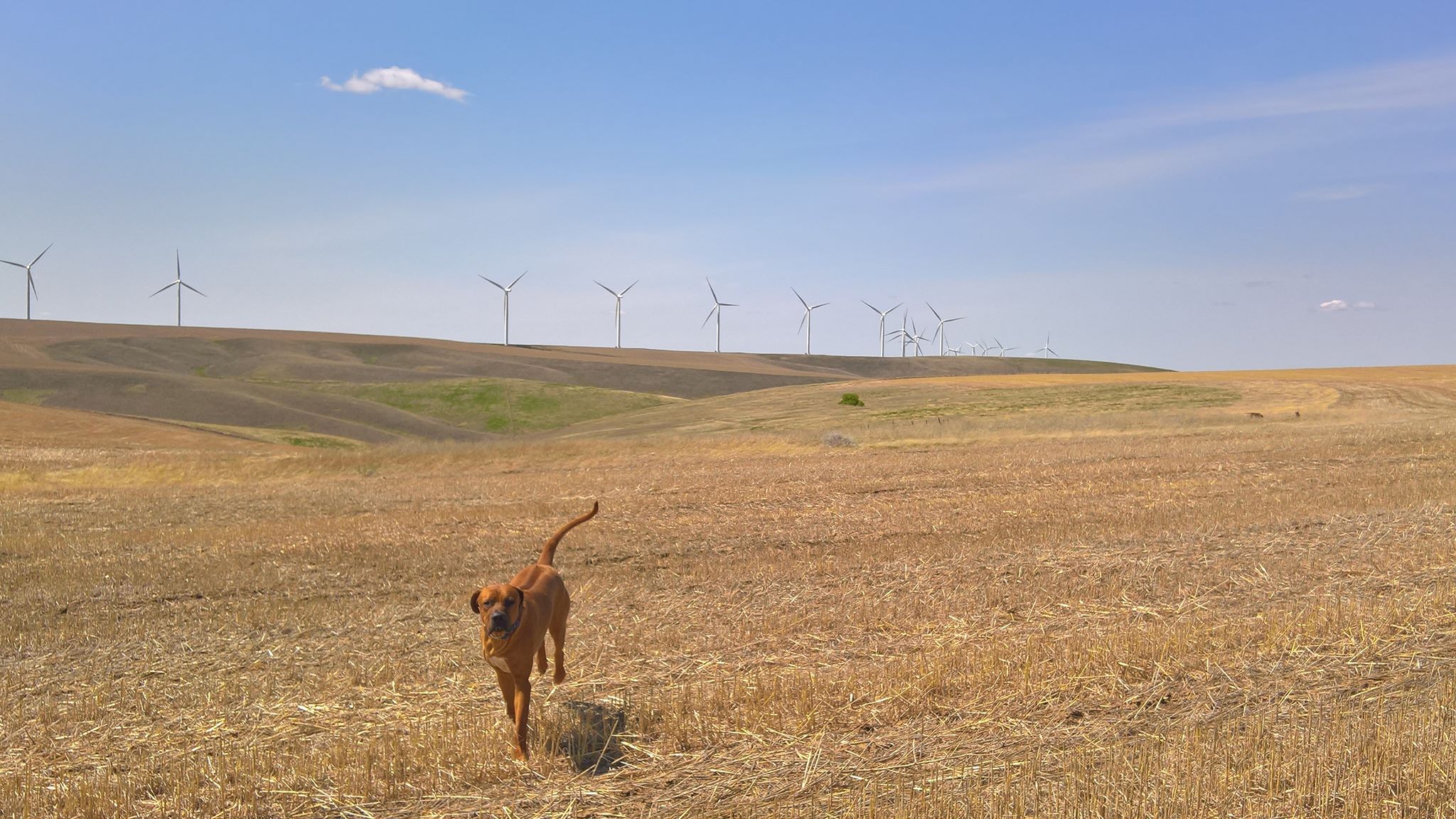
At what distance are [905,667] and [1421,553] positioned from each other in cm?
896

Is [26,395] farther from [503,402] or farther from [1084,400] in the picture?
[1084,400]

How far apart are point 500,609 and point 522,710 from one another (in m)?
0.87

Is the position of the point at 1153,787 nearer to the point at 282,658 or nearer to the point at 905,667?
the point at 905,667

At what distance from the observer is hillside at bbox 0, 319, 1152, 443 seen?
288ft

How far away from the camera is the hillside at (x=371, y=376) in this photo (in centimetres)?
8769

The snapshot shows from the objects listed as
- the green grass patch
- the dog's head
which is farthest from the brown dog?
the green grass patch

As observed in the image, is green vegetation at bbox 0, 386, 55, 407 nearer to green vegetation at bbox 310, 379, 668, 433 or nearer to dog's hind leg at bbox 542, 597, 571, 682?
green vegetation at bbox 310, 379, 668, 433

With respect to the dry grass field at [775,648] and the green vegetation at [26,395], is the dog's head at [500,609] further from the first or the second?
the green vegetation at [26,395]

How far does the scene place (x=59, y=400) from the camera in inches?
3492

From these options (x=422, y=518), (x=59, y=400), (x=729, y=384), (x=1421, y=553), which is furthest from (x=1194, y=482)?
(x=729, y=384)

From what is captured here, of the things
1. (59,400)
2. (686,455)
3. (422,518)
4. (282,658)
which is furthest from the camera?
(59,400)

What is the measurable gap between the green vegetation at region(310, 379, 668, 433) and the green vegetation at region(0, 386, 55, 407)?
2625 centimetres

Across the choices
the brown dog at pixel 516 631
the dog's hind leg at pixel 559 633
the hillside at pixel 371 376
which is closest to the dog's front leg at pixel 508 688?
the brown dog at pixel 516 631

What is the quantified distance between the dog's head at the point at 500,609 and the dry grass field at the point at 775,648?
41.4 inches
